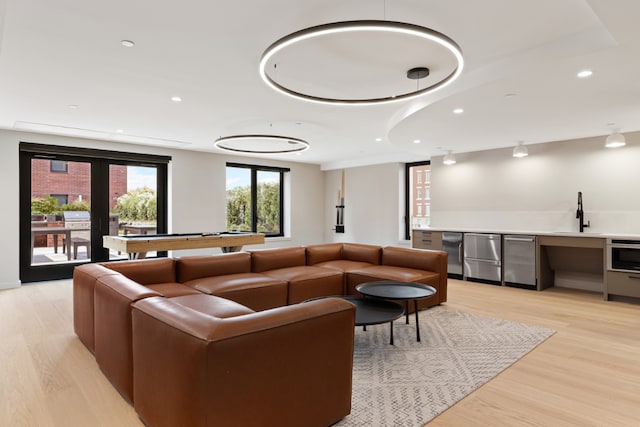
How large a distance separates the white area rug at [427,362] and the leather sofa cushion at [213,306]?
970 mm

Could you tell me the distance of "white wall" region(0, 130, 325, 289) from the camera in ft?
18.9

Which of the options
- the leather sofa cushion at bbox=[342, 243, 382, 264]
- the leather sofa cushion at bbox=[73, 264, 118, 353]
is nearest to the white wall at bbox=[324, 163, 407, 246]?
the leather sofa cushion at bbox=[342, 243, 382, 264]

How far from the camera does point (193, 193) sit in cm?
774

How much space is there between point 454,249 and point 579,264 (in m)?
1.85

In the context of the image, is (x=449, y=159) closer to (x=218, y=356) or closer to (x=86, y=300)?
(x=86, y=300)

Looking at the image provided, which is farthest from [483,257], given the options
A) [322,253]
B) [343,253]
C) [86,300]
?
[86,300]

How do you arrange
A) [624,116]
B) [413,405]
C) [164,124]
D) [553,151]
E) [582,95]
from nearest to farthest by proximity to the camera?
[413,405] < [582,95] < [624,116] < [164,124] < [553,151]

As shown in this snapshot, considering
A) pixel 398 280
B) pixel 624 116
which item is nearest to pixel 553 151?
pixel 624 116

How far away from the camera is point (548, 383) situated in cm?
253

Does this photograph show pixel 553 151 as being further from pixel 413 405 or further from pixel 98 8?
pixel 98 8

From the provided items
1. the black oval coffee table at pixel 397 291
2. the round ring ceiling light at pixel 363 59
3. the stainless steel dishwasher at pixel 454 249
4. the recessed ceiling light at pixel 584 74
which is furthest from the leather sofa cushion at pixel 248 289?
the stainless steel dishwasher at pixel 454 249

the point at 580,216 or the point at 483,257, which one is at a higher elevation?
the point at 580,216

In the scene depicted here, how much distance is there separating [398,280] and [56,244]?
19.5 ft

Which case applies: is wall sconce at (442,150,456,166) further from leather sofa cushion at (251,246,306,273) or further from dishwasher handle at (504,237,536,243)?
leather sofa cushion at (251,246,306,273)
